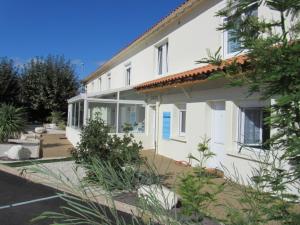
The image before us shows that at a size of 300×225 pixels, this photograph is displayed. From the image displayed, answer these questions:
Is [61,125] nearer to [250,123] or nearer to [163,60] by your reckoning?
[163,60]

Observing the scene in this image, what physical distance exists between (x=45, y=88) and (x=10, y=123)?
846 inches

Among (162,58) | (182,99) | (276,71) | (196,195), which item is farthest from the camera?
(162,58)

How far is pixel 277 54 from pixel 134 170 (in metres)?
0.95

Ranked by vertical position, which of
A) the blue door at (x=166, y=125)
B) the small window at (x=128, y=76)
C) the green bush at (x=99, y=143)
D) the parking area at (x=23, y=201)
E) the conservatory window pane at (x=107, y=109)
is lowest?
the parking area at (x=23, y=201)

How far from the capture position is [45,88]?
3984 cm

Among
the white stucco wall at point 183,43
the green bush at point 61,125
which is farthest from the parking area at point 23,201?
the green bush at point 61,125

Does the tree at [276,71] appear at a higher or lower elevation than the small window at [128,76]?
lower

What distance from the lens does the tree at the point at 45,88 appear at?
39.6 metres

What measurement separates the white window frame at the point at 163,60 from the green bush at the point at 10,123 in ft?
24.1

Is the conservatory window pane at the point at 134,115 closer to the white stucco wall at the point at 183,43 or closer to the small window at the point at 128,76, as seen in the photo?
the white stucco wall at the point at 183,43

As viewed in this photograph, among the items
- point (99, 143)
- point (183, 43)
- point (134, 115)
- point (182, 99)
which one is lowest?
point (99, 143)

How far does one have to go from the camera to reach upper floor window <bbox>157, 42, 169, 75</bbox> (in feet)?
58.7

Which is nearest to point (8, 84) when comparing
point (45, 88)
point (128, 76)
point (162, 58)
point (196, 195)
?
point (45, 88)

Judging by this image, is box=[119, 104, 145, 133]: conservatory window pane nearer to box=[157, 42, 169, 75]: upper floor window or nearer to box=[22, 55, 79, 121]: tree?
box=[157, 42, 169, 75]: upper floor window
